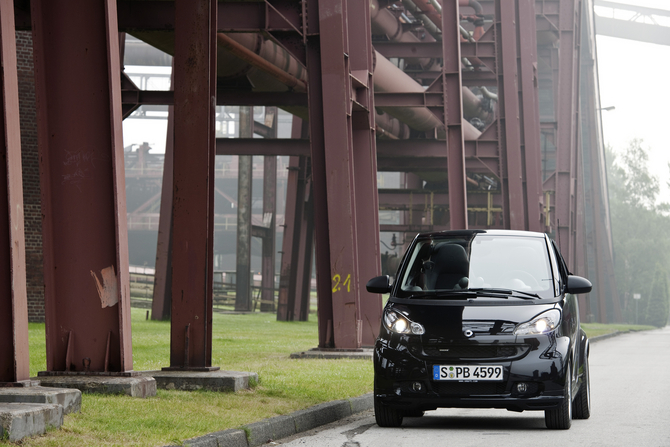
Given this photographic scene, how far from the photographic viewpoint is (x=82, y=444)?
5414mm

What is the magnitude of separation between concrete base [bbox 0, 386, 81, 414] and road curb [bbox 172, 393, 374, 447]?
1.01m

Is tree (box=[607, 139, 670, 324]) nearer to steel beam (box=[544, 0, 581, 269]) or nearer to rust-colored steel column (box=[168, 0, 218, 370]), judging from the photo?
steel beam (box=[544, 0, 581, 269])

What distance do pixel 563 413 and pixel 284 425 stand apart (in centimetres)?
216

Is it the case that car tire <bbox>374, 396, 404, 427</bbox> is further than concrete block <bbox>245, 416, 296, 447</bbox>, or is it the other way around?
car tire <bbox>374, 396, 404, 427</bbox>

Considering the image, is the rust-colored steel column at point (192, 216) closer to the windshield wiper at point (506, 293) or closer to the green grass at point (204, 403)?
the green grass at point (204, 403)

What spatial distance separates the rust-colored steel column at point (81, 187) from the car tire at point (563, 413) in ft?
11.4

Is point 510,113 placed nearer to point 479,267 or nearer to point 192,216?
point 192,216

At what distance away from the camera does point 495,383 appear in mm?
7137

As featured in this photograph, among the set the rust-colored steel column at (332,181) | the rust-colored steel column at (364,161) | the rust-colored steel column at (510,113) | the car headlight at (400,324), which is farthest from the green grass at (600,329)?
the car headlight at (400,324)

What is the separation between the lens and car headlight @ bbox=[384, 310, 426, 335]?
7340mm

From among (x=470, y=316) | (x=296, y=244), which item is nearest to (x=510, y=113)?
(x=296, y=244)

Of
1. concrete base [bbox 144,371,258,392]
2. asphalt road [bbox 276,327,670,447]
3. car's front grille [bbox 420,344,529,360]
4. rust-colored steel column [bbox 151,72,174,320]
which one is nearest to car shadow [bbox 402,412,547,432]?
asphalt road [bbox 276,327,670,447]

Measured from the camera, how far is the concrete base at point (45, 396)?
6043mm

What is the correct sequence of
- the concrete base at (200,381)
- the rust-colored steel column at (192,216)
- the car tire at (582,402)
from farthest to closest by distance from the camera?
the rust-colored steel column at (192,216) < the concrete base at (200,381) < the car tire at (582,402)
